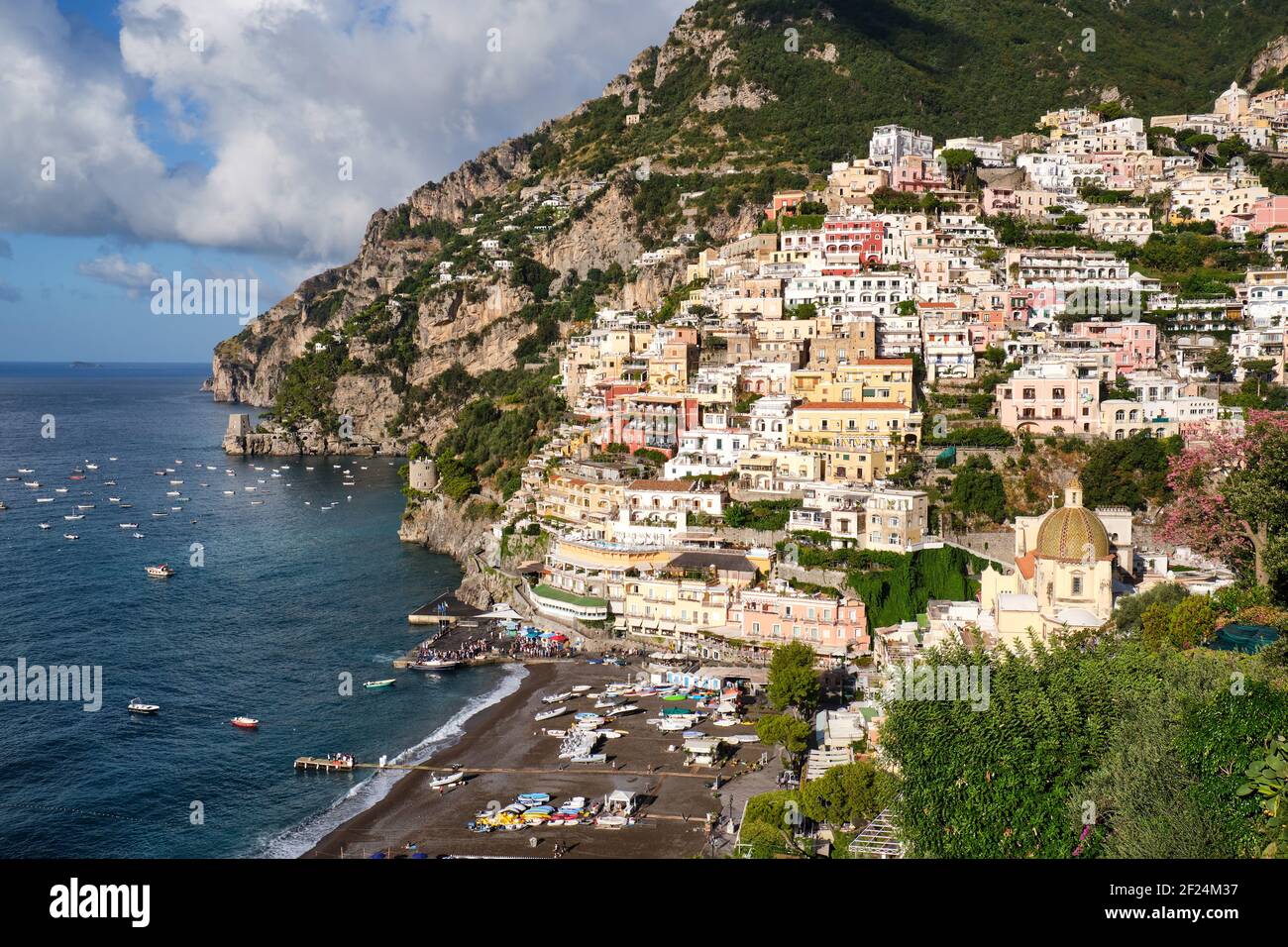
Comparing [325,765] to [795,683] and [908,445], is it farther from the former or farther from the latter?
[908,445]

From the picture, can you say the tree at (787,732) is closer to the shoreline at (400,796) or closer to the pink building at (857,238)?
the shoreline at (400,796)

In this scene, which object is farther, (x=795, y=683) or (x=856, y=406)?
(x=856, y=406)

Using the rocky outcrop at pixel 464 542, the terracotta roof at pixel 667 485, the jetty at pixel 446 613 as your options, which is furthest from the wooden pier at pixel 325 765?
the terracotta roof at pixel 667 485

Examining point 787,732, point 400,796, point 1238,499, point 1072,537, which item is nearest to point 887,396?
point 1072,537

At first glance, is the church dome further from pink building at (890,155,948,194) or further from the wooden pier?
pink building at (890,155,948,194)

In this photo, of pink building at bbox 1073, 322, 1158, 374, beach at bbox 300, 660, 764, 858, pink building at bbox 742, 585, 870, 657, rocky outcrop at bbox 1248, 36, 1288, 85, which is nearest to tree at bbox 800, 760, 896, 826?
beach at bbox 300, 660, 764, 858

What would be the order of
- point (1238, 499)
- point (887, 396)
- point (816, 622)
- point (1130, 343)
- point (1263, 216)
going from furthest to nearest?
point (1263, 216)
point (1130, 343)
point (887, 396)
point (816, 622)
point (1238, 499)

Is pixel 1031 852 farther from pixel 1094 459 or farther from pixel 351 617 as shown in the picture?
pixel 351 617
